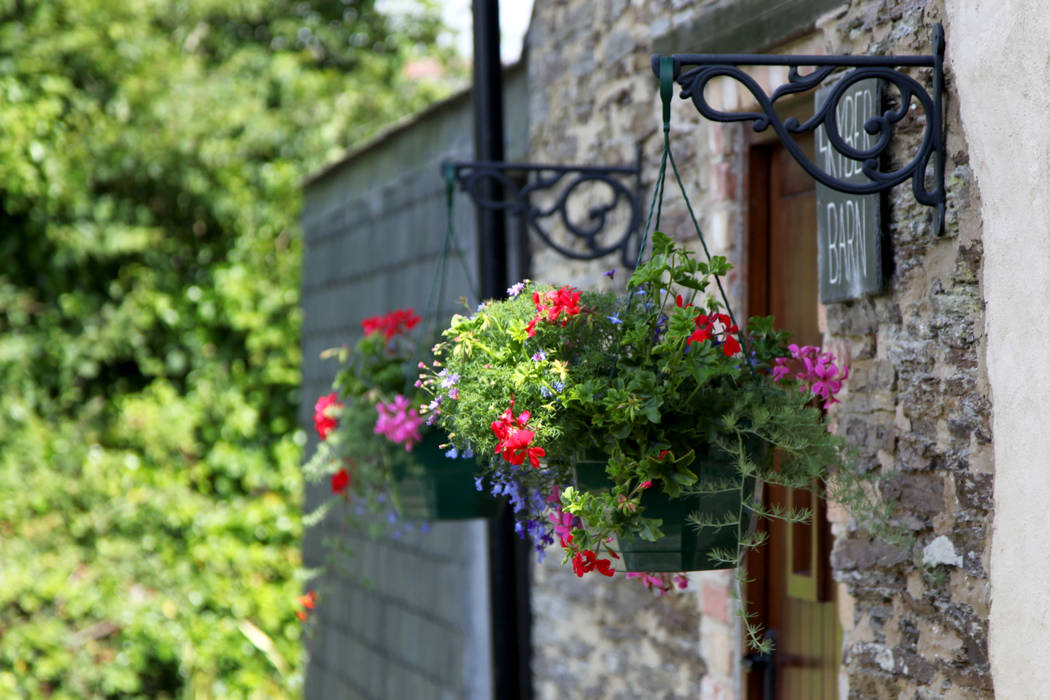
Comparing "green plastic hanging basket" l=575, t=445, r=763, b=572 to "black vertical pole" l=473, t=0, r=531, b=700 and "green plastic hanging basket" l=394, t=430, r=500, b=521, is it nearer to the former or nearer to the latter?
"green plastic hanging basket" l=394, t=430, r=500, b=521

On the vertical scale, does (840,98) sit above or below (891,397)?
above

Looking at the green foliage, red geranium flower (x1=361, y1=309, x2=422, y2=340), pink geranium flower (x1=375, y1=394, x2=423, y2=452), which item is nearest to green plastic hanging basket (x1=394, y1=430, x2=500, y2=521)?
pink geranium flower (x1=375, y1=394, x2=423, y2=452)

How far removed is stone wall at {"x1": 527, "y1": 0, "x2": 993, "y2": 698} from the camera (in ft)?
7.42

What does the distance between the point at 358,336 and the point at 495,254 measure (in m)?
2.47

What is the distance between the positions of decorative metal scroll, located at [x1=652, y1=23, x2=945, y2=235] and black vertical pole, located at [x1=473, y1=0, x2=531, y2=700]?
1.44 meters

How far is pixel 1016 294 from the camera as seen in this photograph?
2.12 m

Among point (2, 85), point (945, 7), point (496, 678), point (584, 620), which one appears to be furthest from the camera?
point (2, 85)

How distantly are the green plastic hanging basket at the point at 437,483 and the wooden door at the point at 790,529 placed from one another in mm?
730

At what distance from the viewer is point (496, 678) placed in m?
3.76

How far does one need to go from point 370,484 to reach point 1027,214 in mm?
1878

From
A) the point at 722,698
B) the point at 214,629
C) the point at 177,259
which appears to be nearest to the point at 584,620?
the point at 722,698

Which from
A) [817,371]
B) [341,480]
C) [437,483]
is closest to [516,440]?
[817,371]

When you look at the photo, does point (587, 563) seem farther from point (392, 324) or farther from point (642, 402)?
point (392, 324)

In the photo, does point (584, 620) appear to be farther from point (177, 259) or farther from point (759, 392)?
point (177, 259)
